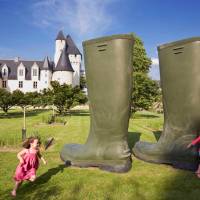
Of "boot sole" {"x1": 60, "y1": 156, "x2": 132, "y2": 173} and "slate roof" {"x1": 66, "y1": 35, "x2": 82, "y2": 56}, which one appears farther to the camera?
"slate roof" {"x1": 66, "y1": 35, "x2": 82, "y2": 56}

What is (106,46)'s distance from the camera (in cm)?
555

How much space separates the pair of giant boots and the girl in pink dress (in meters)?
1.53

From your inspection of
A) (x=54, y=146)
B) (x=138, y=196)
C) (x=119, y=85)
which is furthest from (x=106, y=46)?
(x=54, y=146)

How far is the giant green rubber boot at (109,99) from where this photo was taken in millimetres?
5527

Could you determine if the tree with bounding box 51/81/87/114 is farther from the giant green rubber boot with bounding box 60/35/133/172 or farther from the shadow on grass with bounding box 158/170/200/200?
the shadow on grass with bounding box 158/170/200/200

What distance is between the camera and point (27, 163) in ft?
15.1

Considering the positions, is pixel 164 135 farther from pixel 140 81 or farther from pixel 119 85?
pixel 140 81

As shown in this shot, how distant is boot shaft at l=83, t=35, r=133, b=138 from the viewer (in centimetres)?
551

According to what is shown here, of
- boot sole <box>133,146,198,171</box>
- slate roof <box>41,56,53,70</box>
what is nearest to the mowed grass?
boot sole <box>133,146,198,171</box>

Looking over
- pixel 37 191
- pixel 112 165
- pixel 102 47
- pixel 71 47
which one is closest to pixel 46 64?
pixel 71 47

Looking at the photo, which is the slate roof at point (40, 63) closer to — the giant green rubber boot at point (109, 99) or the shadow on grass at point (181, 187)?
the giant green rubber boot at point (109, 99)

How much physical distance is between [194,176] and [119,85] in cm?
243

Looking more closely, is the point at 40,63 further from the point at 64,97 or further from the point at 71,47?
the point at 64,97

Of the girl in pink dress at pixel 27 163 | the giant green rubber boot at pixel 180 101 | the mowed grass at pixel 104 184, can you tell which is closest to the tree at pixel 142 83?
the giant green rubber boot at pixel 180 101
